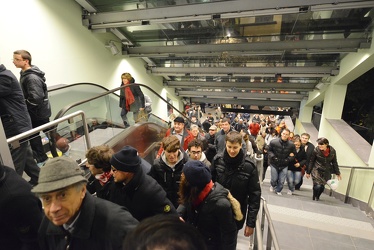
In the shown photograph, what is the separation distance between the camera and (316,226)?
3.44 metres

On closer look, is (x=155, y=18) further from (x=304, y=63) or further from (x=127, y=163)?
(x=304, y=63)

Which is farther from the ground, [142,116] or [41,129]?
[41,129]

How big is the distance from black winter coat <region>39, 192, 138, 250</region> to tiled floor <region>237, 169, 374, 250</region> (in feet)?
6.68

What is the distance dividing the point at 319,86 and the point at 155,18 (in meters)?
7.92

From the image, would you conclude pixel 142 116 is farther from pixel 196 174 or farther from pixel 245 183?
pixel 196 174

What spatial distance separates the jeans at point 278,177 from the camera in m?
4.70

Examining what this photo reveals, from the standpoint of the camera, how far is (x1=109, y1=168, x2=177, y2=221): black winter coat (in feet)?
5.55

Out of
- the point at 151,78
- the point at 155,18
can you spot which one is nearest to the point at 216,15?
the point at 155,18

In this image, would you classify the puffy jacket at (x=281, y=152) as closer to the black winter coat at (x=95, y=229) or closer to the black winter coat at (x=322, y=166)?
the black winter coat at (x=322, y=166)

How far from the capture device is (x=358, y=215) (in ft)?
13.5

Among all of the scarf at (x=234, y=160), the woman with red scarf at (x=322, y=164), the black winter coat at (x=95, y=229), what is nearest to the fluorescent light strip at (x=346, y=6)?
the woman with red scarf at (x=322, y=164)

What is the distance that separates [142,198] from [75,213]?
57 centimetres

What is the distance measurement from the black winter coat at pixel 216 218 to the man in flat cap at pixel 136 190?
0.28 meters

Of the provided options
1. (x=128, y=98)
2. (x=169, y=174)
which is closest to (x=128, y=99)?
(x=128, y=98)
